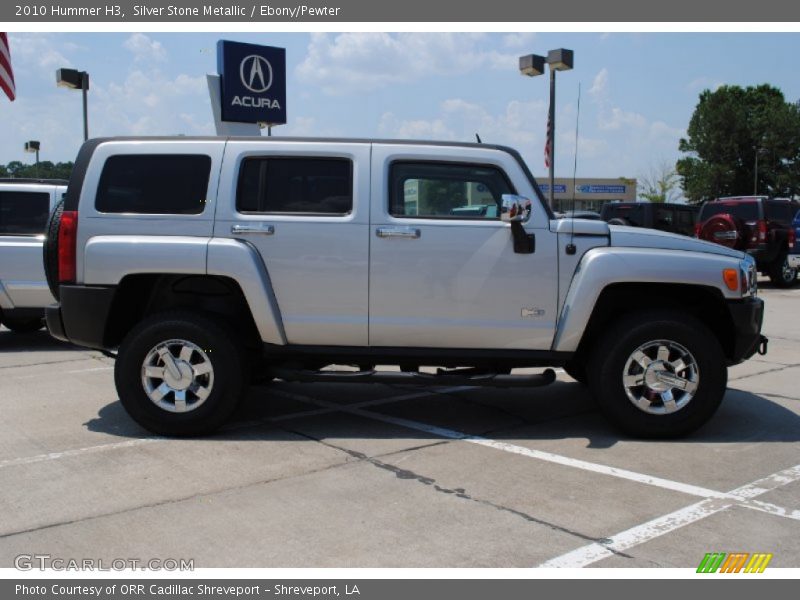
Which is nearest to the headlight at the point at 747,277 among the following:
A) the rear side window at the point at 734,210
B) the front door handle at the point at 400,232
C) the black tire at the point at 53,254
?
the front door handle at the point at 400,232

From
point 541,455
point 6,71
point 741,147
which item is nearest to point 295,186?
point 541,455

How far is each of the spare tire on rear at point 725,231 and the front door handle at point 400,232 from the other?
12384mm

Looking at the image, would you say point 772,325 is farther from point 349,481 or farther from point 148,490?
point 148,490

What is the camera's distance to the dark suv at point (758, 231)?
53.2 feet

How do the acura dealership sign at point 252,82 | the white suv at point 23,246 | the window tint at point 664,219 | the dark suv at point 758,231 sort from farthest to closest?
1. the window tint at point 664,219
2. the dark suv at point 758,231
3. the acura dealership sign at point 252,82
4. the white suv at point 23,246

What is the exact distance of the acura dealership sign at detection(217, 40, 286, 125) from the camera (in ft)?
43.1

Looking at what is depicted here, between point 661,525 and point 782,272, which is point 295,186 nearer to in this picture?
point 661,525

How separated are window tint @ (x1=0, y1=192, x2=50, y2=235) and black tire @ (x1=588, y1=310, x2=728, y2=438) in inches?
265

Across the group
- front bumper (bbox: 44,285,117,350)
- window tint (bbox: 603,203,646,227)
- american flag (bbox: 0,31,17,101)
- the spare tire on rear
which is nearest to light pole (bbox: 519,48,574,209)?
window tint (bbox: 603,203,646,227)

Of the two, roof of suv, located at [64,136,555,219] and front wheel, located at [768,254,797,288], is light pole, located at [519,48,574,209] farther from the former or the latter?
roof of suv, located at [64,136,555,219]

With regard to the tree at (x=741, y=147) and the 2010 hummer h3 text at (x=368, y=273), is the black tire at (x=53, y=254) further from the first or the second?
the tree at (x=741, y=147)

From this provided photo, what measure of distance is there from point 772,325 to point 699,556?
28.4 feet

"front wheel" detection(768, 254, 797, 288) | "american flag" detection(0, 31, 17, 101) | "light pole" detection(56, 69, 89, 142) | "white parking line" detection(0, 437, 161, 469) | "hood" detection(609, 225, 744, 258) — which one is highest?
"light pole" detection(56, 69, 89, 142)

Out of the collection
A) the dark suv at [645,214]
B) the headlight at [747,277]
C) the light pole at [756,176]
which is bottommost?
the headlight at [747,277]
